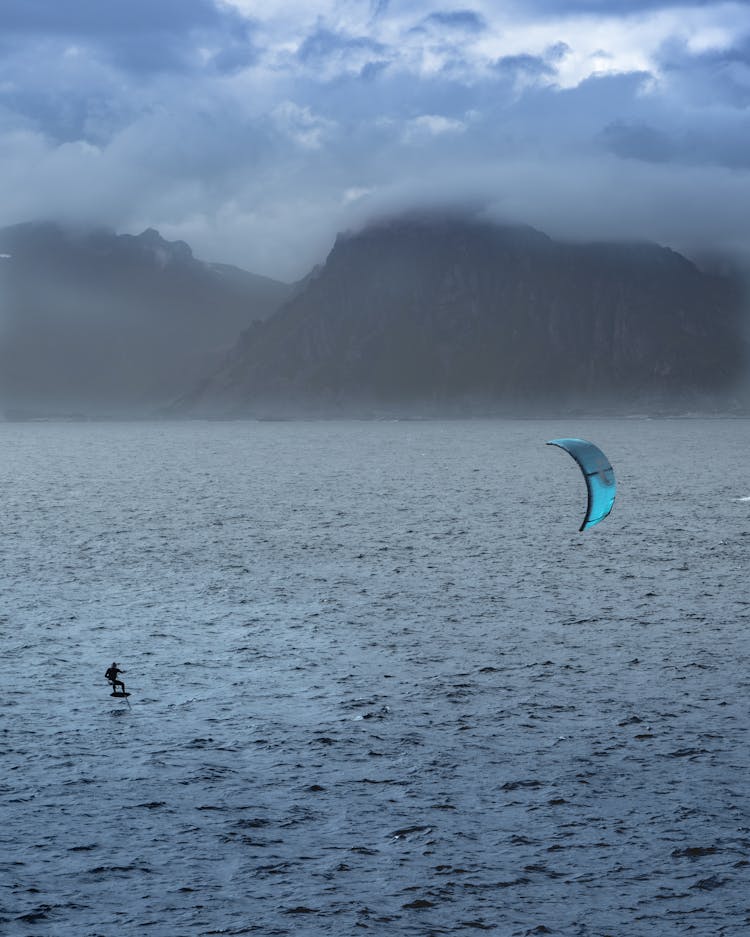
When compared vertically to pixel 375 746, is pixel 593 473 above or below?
above

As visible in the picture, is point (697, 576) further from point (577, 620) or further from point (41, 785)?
point (41, 785)

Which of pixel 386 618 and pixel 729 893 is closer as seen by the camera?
pixel 729 893

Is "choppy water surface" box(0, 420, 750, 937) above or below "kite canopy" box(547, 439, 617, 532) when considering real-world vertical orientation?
below

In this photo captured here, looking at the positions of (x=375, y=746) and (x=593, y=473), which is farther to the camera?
(x=593, y=473)

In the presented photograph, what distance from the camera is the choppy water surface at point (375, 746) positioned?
23031 mm

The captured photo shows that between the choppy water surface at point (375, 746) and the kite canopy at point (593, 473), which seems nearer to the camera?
the choppy water surface at point (375, 746)

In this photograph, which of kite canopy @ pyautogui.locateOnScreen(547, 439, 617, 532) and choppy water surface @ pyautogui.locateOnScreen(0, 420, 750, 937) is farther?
kite canopy @ pyautogui.locateOnScreen(547, 439, 617, 532)

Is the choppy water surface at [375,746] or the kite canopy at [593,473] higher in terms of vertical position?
the kite canopy at [593,473]

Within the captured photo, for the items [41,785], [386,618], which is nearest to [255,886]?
[41,785]

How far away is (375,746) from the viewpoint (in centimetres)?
3241

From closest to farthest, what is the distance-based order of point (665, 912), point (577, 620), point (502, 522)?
point (665, 912)
point (577, 620)
point (502, 522)

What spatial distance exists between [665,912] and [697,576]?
44.3 metres

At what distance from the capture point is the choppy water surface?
2303 cm

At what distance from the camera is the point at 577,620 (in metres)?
51.6
